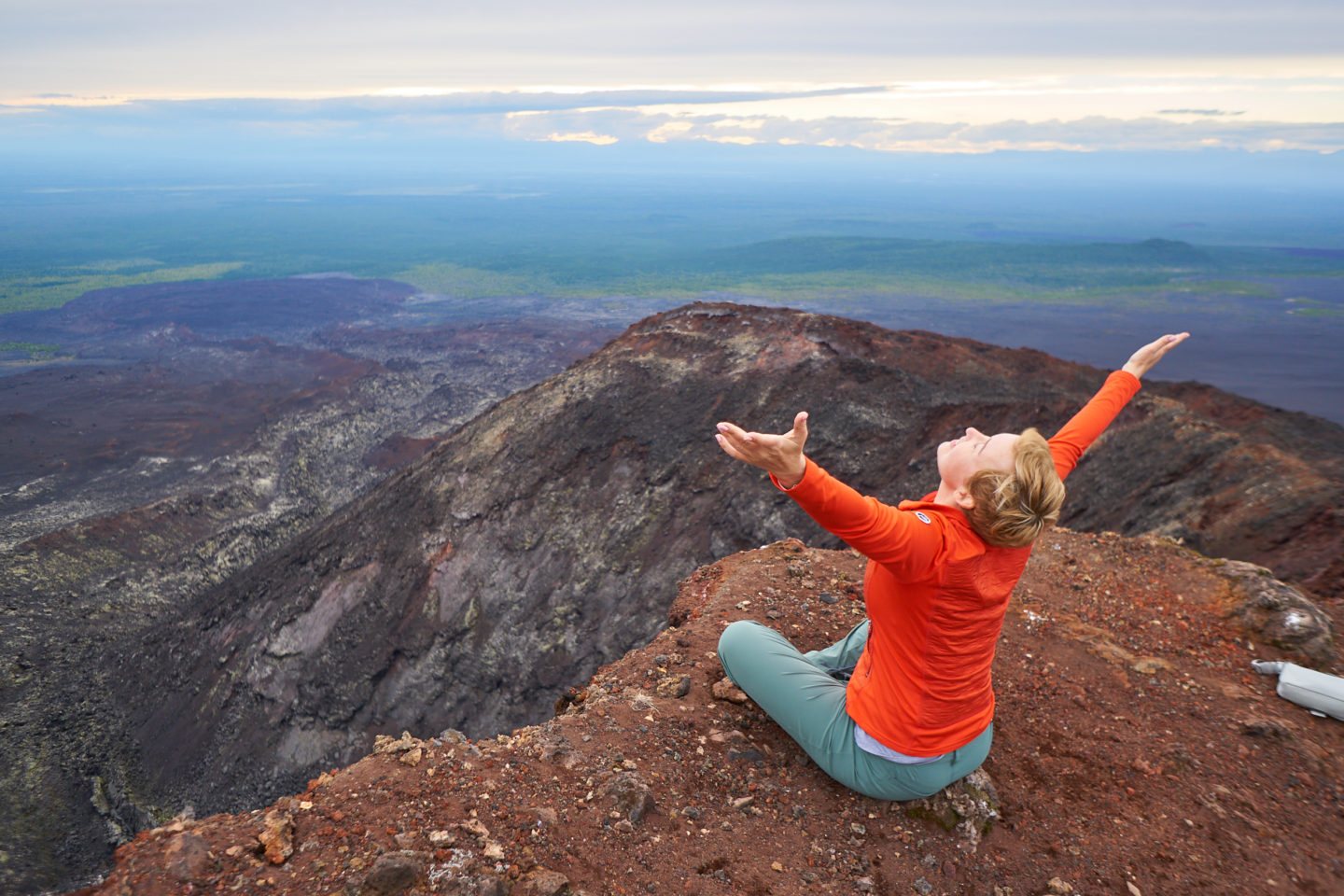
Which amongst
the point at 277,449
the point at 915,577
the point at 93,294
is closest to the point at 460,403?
the point at 277,449

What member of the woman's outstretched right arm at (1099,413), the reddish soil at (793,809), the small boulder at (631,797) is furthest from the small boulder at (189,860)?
the woman's outstretched right arm at (1099,413)

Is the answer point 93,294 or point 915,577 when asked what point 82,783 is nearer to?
point 915,577

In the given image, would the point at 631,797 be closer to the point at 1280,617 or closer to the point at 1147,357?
the point at 1147,357

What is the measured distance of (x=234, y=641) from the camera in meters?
17.0

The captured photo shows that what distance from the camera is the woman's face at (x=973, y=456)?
9.03 feet

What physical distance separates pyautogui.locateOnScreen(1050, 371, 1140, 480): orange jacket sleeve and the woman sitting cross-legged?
0.03 feet

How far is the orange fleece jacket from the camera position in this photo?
262 centimetres

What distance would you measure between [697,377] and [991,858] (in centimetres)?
1604

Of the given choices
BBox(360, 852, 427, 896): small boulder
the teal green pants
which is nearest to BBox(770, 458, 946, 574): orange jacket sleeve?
the teal green pants

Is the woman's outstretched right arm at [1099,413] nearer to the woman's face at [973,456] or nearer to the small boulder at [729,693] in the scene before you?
the woman's face at [973,456]

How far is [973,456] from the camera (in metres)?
2.86

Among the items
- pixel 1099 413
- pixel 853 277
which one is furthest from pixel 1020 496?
pixel 853 277

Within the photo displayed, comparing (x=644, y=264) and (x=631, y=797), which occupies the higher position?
(x=644, y=264)

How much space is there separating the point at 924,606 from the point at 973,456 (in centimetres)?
69
